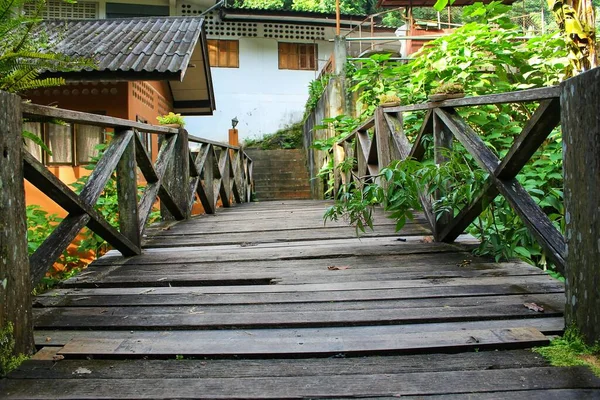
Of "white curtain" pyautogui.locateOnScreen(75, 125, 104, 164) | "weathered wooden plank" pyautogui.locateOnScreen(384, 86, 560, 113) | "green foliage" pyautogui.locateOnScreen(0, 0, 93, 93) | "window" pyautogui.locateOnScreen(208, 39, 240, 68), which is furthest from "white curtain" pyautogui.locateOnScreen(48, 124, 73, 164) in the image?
"window" pyautogui.locateOnScreen(208, 39, 240, 68)

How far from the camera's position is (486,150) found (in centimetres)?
243

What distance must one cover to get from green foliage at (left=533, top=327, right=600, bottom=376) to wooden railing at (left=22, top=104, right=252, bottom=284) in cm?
172

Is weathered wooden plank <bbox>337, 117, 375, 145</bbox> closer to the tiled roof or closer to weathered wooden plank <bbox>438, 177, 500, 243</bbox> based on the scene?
weathered wooden plank <bbox>438, 177, 500, 243</bbox>

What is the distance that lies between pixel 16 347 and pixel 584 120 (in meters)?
1.86

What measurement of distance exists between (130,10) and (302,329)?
14.8 meters

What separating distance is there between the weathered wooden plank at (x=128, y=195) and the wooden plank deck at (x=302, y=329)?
24cm

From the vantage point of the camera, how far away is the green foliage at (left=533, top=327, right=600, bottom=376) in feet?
4.61

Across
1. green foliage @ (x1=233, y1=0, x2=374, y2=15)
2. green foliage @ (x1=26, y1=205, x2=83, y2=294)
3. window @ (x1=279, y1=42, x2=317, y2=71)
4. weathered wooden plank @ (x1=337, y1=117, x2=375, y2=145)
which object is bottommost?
green foliage @ (x1=26, y1=205, x2=83, y2=294)

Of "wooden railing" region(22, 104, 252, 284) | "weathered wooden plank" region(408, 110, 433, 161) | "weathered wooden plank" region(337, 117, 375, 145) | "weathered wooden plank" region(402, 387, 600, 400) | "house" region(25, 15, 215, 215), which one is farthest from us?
"house" region(25, 15, 215, 215)

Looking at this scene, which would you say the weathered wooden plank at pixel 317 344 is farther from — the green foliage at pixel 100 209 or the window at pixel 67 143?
the window at pixel 67 143

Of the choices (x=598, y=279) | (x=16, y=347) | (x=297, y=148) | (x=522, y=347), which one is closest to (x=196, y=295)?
(x=16, y=347)

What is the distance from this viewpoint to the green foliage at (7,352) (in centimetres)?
142

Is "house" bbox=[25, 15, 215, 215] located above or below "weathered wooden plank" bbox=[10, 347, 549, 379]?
above

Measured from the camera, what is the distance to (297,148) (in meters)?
16.4
